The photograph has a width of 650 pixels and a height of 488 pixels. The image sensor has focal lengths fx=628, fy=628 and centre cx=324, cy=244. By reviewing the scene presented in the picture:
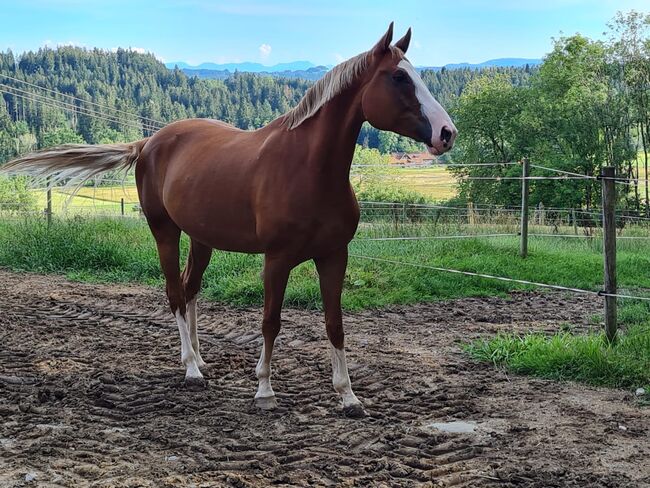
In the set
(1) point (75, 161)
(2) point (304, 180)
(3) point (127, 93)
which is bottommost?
(2) point (304, 180)

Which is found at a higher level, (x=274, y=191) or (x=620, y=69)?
(x=620, y=69)

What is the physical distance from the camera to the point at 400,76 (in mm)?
3289

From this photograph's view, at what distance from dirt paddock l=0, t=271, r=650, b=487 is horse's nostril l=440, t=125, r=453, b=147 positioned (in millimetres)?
1520

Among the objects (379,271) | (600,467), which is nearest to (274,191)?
(600,467)

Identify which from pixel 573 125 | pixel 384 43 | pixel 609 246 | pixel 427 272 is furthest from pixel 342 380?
pixel 573 125

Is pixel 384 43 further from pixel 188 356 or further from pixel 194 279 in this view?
pixel 188 356

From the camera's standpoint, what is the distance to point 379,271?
7.80m

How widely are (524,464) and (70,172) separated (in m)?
4.13

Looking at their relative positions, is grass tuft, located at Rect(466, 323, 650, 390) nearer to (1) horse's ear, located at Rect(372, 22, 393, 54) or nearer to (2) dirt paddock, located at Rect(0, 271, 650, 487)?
(2) dirt paddock, located at Rect(0, 271, 650, 487)

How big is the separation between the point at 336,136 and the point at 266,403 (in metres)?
1.62

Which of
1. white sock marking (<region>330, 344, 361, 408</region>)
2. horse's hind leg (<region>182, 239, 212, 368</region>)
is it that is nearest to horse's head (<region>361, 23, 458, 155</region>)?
white sock marking (<region>330, 344, 361, 408</region>)

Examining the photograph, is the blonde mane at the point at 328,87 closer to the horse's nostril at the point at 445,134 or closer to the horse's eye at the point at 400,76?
the horse's eye at the point at 400,76

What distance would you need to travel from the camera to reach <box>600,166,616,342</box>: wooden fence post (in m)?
4.53

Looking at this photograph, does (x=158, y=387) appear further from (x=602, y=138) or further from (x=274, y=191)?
(x=602, y=138)
